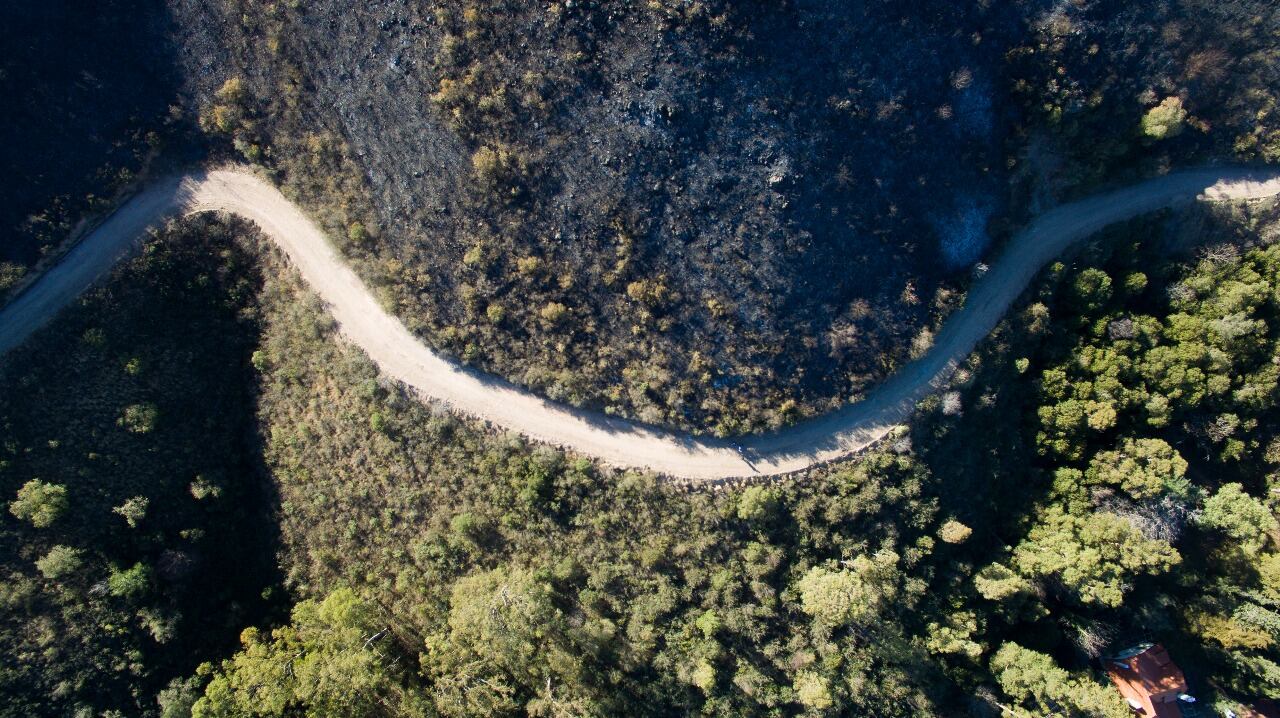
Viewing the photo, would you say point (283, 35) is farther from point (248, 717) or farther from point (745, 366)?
point (248, 717)

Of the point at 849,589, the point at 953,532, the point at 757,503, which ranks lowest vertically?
the point at 849,589

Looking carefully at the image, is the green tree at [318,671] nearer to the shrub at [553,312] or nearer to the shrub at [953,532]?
the shrub at [553,312]

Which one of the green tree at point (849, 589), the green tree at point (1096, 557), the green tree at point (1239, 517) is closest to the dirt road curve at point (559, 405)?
the green tree at point (849, 589)

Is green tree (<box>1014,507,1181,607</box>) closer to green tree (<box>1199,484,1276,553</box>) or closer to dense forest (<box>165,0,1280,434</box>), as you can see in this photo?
green tree (<box>1199,484,1276,553</box>)

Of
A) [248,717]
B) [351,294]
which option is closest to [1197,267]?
[351,294]

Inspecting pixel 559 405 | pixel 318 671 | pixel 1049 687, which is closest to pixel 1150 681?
pixel 1049 687

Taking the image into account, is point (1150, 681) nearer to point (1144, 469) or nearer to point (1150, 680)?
point (1150, 680)
